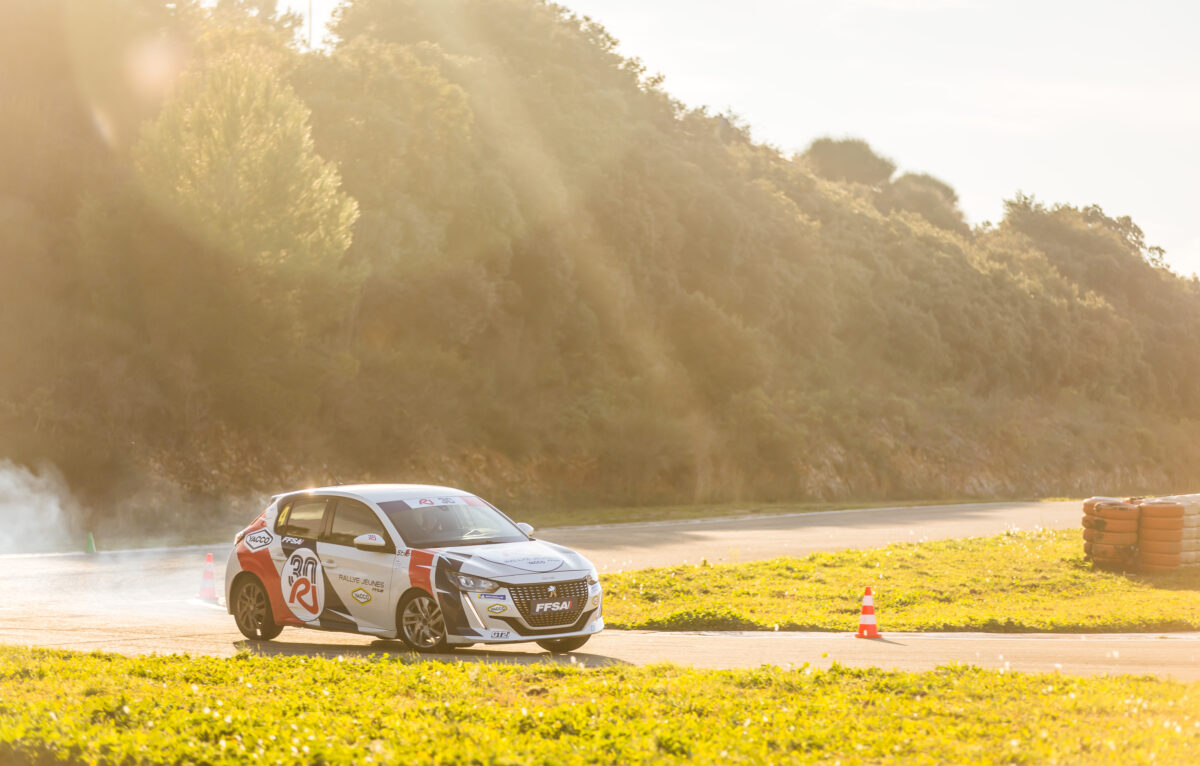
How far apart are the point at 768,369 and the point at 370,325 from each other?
21.3 m

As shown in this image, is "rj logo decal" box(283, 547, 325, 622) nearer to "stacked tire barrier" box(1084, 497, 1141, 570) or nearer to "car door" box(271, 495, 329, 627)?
"car door" box(271, 495, 329, 627)

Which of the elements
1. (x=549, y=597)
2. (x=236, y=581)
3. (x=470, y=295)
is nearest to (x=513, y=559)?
(x=549, y=597)

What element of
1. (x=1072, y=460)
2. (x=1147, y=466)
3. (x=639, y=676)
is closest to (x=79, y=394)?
(x=639, y=676)

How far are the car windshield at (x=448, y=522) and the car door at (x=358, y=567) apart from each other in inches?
8.4

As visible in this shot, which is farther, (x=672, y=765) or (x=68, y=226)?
(x=68, y=226)

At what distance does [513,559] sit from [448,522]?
1.08 metres

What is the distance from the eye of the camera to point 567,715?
8070 mm

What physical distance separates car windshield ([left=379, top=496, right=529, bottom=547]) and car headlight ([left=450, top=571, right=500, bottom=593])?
1.97ft

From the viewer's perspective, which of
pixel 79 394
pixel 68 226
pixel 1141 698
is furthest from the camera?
pixel 68 226

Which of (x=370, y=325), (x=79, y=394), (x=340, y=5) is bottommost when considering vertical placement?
(x=79, y=394)

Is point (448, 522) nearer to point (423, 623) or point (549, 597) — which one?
point (423, 623)

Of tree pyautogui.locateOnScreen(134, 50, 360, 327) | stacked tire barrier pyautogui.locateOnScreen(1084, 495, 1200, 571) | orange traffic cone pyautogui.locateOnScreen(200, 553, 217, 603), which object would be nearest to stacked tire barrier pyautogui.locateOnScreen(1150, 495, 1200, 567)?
stacked tire barrier pyautogui.locateOnScreen(1084, 495, 1200, 571)

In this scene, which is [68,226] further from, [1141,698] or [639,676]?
[1141,698]

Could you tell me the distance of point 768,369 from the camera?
58469 mm
